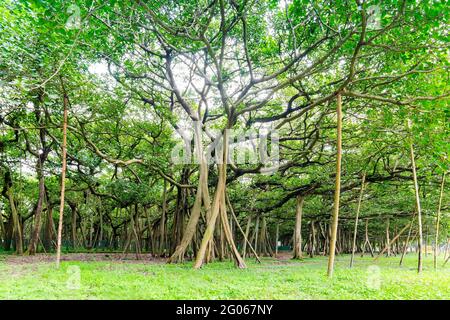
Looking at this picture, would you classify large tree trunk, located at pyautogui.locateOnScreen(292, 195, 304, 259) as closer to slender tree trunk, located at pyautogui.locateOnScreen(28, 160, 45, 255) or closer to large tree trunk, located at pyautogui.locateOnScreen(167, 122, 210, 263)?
large tree trunk, located at pyautogui.locateOnScreen(167, 122, 210, 263)

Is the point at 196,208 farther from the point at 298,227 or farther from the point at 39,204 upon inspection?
the point at 298,227

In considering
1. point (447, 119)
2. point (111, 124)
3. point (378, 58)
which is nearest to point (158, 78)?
point (111, 124)

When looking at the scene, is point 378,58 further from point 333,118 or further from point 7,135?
point 7,135

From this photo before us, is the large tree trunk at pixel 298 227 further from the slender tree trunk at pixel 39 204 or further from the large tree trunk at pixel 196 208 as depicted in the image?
the slender tree trunk at pixel 39 204

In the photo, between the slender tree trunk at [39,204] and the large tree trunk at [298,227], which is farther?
the large tree trunk at [298,227]

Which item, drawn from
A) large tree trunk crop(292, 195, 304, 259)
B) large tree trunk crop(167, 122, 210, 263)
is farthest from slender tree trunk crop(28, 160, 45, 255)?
large tree trunk crop(292, 195, 304, 259)

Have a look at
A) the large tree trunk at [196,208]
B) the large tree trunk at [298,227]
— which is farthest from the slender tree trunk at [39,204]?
the large tree trunk at [298,227]

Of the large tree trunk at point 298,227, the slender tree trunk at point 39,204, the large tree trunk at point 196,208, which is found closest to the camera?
the large tree trunk at point 196,208

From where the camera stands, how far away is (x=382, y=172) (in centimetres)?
1212

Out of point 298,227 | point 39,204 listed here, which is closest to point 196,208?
point 39,204

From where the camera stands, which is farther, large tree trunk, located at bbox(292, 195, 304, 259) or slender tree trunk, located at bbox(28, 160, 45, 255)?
large tree trunk, located at bbox(292, 195, 304, 259)

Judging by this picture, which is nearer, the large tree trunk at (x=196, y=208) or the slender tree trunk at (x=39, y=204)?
the large tree trunk at (x=196, y=208)

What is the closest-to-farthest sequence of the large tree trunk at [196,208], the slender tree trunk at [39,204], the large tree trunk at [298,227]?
the large tree trunk at [196,208]
the slender tree trunk at [39,204]
the large tree trunk at [298,227]

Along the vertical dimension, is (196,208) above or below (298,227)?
above
